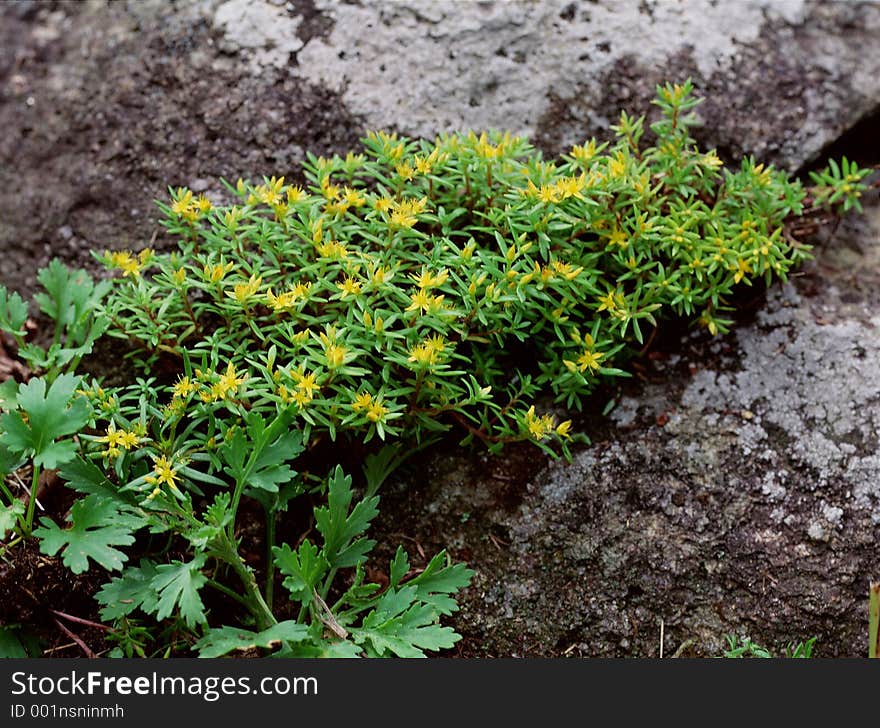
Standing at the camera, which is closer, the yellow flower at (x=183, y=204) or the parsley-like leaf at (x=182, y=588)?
the parsley-like leaf at (x=182, y=588)

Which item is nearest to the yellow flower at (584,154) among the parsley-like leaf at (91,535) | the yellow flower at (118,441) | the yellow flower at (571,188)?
the yellow flower at (571,188)

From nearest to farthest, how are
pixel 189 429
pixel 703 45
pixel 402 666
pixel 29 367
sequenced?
pixel 402 666, pixel 189 429, pixel 29 367, pixel 703 45

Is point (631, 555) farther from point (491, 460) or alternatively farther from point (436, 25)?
point (436, 25)

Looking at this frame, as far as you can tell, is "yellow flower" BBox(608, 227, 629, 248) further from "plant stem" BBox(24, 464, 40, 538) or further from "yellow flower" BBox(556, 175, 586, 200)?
"plant stem" BBox(24, 464, 40, 538)

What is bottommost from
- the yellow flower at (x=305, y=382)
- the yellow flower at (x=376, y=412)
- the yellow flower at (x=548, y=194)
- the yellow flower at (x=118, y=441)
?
the yellow flower at (x=118, y=441)

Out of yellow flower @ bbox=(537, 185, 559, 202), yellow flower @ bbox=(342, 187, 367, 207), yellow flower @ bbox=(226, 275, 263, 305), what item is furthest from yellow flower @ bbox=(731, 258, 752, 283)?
yellow flower @ bbox=(226, 275, 263, 305)

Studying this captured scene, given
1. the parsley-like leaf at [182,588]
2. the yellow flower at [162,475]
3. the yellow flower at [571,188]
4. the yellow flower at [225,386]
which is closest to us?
the parsley-like leaf at [182,588]

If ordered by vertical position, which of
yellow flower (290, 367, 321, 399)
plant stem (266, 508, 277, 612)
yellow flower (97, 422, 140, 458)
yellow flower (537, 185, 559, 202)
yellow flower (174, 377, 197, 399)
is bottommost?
plant stem (266, 508, 277, 612)

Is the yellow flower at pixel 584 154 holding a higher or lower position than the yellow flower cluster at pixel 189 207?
higher

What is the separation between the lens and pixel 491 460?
9.64 ft

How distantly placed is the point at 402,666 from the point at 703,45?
9.25ft

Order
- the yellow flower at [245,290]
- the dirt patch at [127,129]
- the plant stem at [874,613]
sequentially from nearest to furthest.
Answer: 1. the plant stem at [874,613]
2. the yellow flower at [245,290]
3. the dirt patch at [127,129]

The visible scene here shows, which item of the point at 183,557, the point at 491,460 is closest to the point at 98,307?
the point at 183,557

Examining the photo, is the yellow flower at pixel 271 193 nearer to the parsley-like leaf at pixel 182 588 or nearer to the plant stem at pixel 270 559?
the plant stem at pixel 270 559
